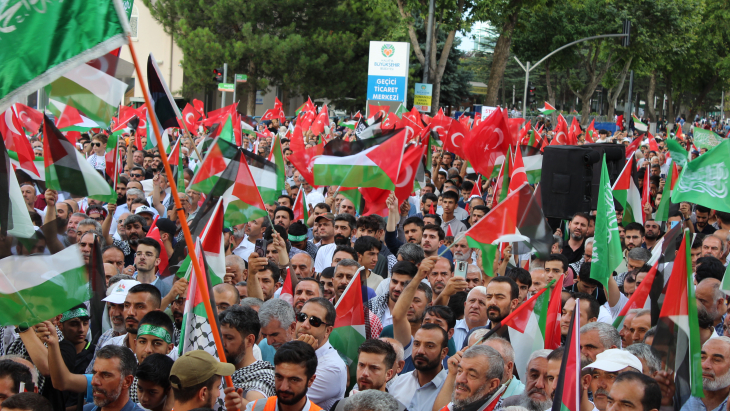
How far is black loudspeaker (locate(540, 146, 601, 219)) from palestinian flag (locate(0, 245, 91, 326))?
19.9 ft

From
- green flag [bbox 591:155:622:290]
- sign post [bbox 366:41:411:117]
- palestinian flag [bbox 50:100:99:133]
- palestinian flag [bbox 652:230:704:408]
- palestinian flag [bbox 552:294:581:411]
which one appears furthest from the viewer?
sign post [bbox 366:41:411:117]

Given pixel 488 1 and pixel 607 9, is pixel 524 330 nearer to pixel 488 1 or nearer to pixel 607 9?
pixel 488 1

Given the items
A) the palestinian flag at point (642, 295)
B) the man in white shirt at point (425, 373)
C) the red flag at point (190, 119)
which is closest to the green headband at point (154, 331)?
the man in white shirt at point (425, 373)

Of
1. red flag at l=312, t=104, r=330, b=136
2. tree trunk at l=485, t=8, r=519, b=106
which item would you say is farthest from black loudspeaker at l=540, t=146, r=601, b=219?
tree trunk at l=485, t=8, r=519, b=106

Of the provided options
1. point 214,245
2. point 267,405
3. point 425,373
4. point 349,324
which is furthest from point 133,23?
point 267,405

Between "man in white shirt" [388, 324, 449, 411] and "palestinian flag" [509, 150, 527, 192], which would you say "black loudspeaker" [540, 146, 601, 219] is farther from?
"man in white shirt" [388, 324, 449, 411]

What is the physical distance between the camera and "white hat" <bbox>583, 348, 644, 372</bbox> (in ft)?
14.0

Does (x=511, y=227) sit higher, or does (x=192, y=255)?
(x=192, y=255)

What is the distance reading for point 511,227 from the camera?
6898mm

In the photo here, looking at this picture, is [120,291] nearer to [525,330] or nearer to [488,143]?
[525,330]

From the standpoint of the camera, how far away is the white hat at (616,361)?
4270 millimetres

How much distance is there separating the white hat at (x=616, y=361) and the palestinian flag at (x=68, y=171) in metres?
4.43

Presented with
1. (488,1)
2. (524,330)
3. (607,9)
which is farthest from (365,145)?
(607,9)

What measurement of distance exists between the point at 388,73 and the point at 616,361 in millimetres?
22036
